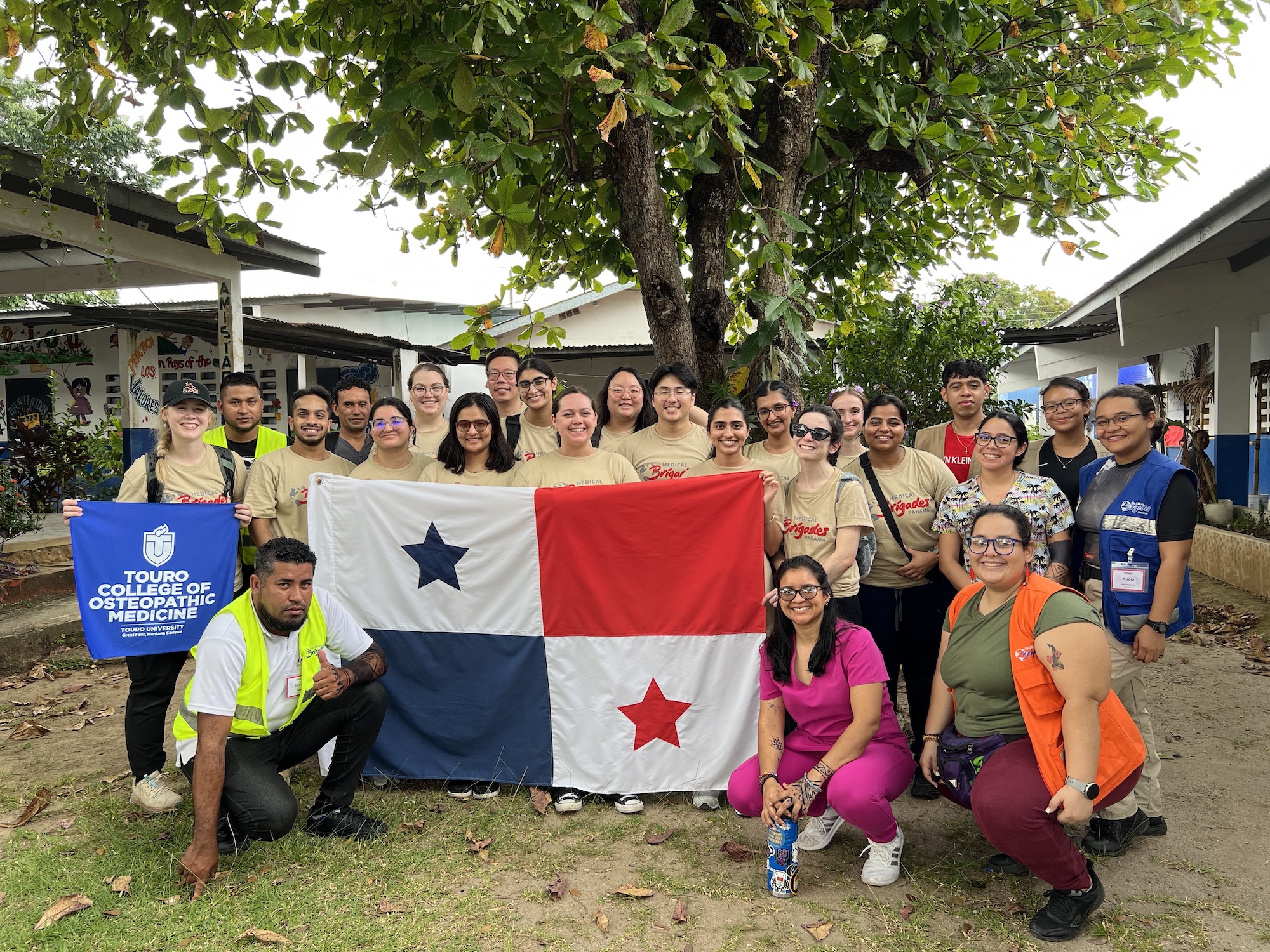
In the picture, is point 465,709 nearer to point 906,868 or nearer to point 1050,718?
point 906,868

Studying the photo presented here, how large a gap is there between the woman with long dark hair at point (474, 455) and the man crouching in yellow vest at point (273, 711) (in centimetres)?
80

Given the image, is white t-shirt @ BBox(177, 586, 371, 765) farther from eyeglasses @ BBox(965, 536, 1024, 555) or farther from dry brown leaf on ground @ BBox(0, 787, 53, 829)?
eyeglasses @ BBox(965, 536, 1024, 555)

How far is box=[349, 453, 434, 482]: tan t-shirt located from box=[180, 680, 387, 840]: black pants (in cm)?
100

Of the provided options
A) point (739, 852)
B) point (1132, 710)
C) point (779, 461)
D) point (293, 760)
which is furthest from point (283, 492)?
point (1132, 710)

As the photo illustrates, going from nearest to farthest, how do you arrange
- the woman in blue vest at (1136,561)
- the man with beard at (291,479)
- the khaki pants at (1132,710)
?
1. the woman in blue vest at (1136,561)
2. the khaki pants at (1132,710)
3. the man with beard at (291,479)

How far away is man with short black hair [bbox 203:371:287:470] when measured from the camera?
4.51 meters

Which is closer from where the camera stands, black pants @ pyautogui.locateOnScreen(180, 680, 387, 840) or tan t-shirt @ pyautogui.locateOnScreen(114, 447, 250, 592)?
black pants @ pyautogui.locateOnScreen(180, 680, 387, 840)

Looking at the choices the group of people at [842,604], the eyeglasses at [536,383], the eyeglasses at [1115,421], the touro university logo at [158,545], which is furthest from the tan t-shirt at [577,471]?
the eyeglasses at [1115,421]

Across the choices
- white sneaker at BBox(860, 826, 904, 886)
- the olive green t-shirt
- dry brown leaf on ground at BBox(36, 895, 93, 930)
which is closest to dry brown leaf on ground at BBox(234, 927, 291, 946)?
dry brown leaf on ground at BBox(36, 895, 93, 930)

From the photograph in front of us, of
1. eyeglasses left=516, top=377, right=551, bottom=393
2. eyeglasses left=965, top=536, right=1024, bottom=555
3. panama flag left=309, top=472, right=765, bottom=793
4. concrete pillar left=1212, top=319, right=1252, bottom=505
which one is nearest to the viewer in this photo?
eyeglasses left=965, top=536, right=1024, bottom=555

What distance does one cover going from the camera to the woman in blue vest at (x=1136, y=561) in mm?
3439

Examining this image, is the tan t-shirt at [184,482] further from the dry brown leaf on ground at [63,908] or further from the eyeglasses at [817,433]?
the eyeglasses at [817,433]

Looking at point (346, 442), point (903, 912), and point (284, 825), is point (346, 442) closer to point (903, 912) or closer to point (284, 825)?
point (284, 825)

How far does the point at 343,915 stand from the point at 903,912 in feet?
6.19
